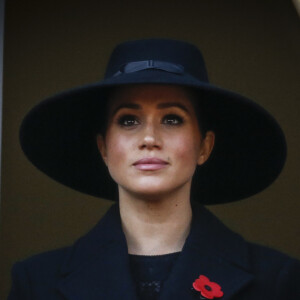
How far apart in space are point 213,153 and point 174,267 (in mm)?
385

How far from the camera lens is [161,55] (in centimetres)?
215

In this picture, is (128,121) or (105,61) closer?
(128,121)

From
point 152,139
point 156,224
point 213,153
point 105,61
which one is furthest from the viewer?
point 105,61

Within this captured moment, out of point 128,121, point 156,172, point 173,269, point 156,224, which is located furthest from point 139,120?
point 173,269

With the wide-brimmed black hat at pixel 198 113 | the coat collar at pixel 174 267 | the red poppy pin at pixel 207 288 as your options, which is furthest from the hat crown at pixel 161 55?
the red poppy pin at pixel 207 288

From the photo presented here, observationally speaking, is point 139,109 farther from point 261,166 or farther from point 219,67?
point 219,67

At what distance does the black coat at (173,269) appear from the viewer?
2078 millimetres

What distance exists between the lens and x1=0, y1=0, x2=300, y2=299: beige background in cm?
299

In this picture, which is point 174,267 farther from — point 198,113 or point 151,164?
point 198,113

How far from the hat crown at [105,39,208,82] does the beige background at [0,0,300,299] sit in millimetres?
879

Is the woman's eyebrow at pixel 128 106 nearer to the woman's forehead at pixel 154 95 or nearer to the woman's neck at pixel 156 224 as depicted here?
the woman's forehead at pixel 154 95

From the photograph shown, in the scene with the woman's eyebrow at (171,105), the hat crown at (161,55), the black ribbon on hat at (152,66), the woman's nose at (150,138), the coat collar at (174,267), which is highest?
the hat crown at (161,55)

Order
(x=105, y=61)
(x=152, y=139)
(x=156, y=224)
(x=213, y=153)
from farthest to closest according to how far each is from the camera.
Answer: (x=105, y=61), (x=213, y=153), (x=156, y=224), (x=152, y=139)

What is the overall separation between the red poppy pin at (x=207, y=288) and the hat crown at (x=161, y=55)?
0.48 meters
